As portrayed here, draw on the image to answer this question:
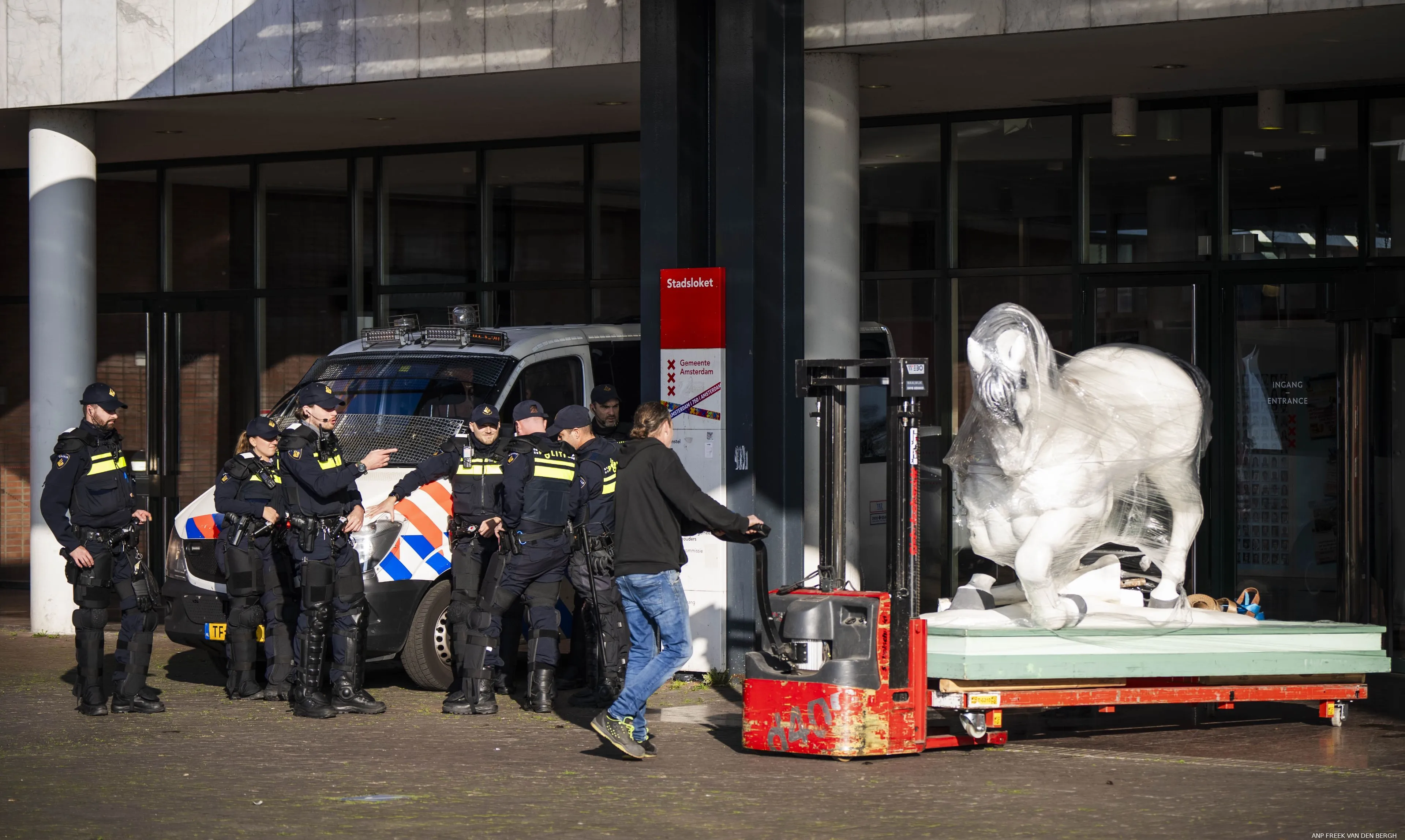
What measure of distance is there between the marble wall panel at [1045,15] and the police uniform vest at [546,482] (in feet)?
13.1

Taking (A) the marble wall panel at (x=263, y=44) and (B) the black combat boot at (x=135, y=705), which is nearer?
(B) the black combat boot at (x=135, y=705)

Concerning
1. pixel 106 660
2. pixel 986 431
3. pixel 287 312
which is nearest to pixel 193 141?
pixel 287 312

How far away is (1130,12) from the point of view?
10.4 meters

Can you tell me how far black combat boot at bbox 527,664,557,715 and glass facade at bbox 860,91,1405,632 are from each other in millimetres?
4589

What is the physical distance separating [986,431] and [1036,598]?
36.2 inches

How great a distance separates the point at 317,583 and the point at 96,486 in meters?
1.37

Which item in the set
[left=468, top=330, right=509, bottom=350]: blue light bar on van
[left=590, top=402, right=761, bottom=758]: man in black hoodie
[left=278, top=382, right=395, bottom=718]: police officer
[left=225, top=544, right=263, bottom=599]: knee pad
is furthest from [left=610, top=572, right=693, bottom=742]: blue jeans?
[left=468, top=330, right=509, bottom=350]: blue light bar on van

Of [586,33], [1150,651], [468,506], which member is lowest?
[1150,651]

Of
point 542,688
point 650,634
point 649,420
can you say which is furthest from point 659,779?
point 542,688

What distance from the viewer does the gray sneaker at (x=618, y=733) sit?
27.0 ft

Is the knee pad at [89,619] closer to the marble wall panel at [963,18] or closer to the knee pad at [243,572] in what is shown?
the knee pad at [243,572]

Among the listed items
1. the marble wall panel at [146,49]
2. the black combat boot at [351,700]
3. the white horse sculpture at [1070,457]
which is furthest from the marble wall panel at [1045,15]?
the marble wall panel at [146,49]

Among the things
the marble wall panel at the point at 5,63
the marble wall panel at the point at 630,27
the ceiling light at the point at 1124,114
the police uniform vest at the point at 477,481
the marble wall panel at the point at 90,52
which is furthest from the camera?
the marble wall panel at the point at 5,63

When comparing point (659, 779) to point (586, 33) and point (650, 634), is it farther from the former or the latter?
point (586, 33)
